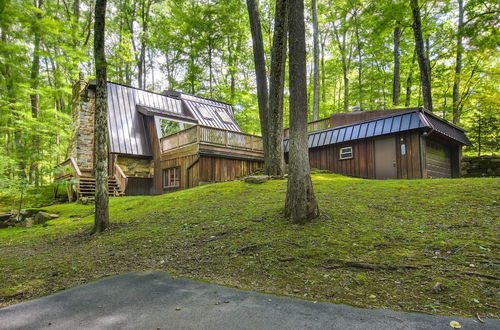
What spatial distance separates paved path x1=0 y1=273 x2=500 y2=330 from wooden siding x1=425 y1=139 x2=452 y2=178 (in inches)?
485

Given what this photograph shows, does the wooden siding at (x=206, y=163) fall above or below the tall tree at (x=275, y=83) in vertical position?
below

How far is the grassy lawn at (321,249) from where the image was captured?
3539 mm

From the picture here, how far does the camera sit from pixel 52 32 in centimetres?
486

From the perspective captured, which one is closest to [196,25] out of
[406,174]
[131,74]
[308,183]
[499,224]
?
[131,74]

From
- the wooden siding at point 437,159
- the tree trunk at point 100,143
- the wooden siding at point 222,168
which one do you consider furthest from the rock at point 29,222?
the wooden siding at point 437,159

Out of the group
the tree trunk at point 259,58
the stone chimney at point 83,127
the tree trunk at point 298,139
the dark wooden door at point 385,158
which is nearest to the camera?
the tree trunk at point 298,139

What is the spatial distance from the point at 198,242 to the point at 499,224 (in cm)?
562

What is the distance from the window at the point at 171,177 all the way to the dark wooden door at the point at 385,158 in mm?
10320

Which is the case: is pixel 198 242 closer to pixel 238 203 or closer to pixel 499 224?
pixel 238 203

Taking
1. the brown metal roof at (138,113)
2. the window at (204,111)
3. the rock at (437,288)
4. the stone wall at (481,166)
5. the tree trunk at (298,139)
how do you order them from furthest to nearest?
1. the window at (204,111)
2. the brown metal roof at (138,113)
3. the stone wall at (481,166)
4. the tree trunk at (298,139)
5. the rock at (437,288)

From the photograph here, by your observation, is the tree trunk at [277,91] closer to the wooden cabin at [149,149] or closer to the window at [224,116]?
the wooden cabin at [149,149]

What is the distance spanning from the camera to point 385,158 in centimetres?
1359

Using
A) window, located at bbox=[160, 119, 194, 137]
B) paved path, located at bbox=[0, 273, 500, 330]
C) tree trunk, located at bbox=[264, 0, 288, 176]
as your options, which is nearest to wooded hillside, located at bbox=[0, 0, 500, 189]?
window, located at bbox=[160, 119, 194, 137]

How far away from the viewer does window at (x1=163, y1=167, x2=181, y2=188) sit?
15.7 meters
